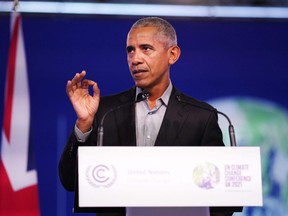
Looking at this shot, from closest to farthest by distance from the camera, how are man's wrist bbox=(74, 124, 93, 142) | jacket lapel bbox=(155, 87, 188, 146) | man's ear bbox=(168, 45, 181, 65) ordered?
man's wrist bbox=(74, 124, 93, 142) < jacket lapel bbox=(155, 87, 188, 146) < man's ear bbox=(168, 45, 181, 65)

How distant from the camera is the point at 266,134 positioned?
364 centimetres

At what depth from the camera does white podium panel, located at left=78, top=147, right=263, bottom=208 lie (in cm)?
174

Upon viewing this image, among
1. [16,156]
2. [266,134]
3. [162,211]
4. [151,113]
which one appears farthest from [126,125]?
[266,134]

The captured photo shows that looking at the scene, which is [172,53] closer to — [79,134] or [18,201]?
[79,134]

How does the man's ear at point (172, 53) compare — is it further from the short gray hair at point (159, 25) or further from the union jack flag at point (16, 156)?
the union jack flag at point (16, 156)

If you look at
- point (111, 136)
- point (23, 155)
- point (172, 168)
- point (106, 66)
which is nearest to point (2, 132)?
point (23, 155)

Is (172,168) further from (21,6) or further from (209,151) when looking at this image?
(21,6)

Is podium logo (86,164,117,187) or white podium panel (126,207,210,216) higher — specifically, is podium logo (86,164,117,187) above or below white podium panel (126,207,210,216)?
above

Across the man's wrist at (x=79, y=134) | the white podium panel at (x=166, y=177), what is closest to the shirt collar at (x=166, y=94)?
the man's wrist at (x=79, y=134)

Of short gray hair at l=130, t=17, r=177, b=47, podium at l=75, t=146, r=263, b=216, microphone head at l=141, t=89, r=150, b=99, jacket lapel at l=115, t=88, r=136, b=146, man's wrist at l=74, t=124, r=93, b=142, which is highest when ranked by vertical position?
short gray hair at l=130, t=17, r=177, b=47

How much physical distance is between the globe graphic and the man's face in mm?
1235

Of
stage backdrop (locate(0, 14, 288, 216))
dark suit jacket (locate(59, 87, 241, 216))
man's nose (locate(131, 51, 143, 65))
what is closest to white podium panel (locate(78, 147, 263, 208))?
dark suit jacket (locate(59, 87, 241, 216))

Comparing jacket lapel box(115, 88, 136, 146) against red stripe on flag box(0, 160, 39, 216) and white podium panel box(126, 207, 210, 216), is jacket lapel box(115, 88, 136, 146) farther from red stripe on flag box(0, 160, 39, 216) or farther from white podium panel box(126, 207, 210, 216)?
red stripe on flag box(0, 160, 39, 216)

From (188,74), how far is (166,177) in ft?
6.40
